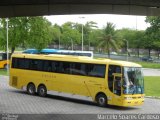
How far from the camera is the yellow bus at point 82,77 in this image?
2514 centimetres

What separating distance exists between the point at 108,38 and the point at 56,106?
8381 centimetres

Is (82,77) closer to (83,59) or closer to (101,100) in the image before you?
(83,59)

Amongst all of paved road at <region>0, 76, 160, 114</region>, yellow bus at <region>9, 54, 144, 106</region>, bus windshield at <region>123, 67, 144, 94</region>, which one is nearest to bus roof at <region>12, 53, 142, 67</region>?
yellow bus at <region>9, 54, 144, 106</region>

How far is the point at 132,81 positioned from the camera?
83.3 feet

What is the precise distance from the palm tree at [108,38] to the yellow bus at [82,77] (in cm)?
7652

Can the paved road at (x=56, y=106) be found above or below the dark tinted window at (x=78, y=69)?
below

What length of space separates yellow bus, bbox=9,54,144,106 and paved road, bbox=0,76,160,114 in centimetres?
61

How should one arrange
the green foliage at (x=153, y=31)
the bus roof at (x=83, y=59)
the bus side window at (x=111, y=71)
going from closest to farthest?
the bus side window at (x=111, y=71) < the bus roof at (x=83, y=59) < the green foliage at (x=153, y=31)

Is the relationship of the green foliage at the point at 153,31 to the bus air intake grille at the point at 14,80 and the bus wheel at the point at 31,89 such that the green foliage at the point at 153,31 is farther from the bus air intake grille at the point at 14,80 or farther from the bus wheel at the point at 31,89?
the bus wheel at the point at 31,89

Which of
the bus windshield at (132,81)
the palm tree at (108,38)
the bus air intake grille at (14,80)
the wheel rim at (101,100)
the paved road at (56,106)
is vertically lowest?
the paved road at (56,106)

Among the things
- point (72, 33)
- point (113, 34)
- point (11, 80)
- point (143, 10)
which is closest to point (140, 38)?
point (113, 34)

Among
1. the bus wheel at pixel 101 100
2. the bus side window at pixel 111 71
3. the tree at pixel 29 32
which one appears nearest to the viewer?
the bus side window at pixel 111 71

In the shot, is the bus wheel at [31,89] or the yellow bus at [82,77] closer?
the yellow bus at [82,77]

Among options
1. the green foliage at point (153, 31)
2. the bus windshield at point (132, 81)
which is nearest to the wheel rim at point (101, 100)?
the bus windshield at point (132, 81)
